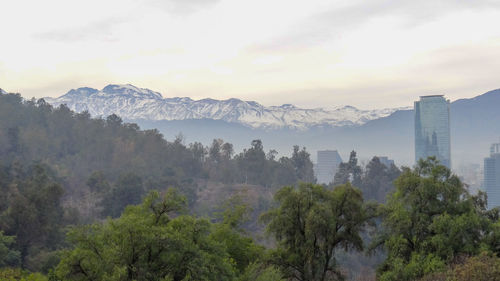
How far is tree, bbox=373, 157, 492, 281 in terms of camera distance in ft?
82.3

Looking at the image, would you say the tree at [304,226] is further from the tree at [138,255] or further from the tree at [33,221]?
the tree at [33,221]

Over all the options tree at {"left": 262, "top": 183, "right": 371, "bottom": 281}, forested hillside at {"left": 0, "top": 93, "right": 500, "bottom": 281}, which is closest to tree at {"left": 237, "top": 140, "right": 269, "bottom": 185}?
forested hillside at {"left": 0, "top": 93, "right": 500, "bottom": 281}

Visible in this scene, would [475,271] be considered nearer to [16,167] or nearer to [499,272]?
[499,272]

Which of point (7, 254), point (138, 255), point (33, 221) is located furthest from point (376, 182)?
point (138, 255)

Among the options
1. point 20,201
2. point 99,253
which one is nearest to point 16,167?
point 20,201

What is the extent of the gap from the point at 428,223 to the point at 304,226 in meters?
6.12

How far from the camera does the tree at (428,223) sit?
987 inches

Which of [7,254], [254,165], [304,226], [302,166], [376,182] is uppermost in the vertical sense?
[304,226]

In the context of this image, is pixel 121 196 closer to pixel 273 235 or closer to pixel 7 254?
pixel 7 254

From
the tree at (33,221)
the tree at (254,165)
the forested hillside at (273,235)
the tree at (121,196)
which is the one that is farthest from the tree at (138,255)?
the tree at (254,165)

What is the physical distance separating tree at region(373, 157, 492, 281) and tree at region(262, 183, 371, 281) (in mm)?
1640

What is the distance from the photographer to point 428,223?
88.4ft

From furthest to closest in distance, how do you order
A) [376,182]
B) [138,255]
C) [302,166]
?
[302,166]
[376,182]
[138,255]

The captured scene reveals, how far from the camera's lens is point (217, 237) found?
26.7m
